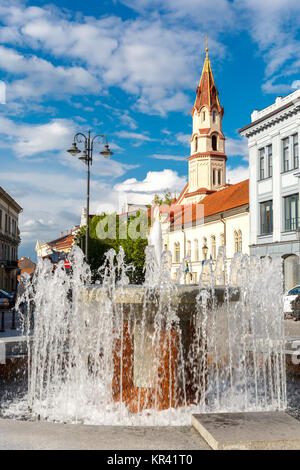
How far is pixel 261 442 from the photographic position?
3.08 meters

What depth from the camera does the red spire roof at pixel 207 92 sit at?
234 feet

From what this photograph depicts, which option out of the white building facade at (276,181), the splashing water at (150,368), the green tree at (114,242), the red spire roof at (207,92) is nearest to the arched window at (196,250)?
the green tree at (114,242)

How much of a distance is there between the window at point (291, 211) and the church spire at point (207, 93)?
143 feet

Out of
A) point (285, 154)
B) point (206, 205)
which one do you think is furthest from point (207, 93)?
point (285, 154)

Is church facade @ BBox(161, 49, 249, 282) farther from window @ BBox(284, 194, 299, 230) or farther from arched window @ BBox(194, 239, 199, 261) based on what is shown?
window @ BBox(284, 194, 299, 230)

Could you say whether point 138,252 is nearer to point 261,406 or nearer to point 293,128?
point 293,128

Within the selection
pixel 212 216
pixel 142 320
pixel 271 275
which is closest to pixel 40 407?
pixel 142 320

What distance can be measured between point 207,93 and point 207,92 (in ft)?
0.75

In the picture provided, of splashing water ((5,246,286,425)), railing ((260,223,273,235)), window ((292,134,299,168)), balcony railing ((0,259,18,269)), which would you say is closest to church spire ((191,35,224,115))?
balcony railing ((0,259,18,269))

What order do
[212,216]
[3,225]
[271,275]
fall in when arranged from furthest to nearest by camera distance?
[3,225], [212,216], [271,275]

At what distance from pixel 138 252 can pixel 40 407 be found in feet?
155

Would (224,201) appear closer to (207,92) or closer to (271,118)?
(271,118)

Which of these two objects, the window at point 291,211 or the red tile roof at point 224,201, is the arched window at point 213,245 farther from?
the window at point 291,211

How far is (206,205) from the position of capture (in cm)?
5200
